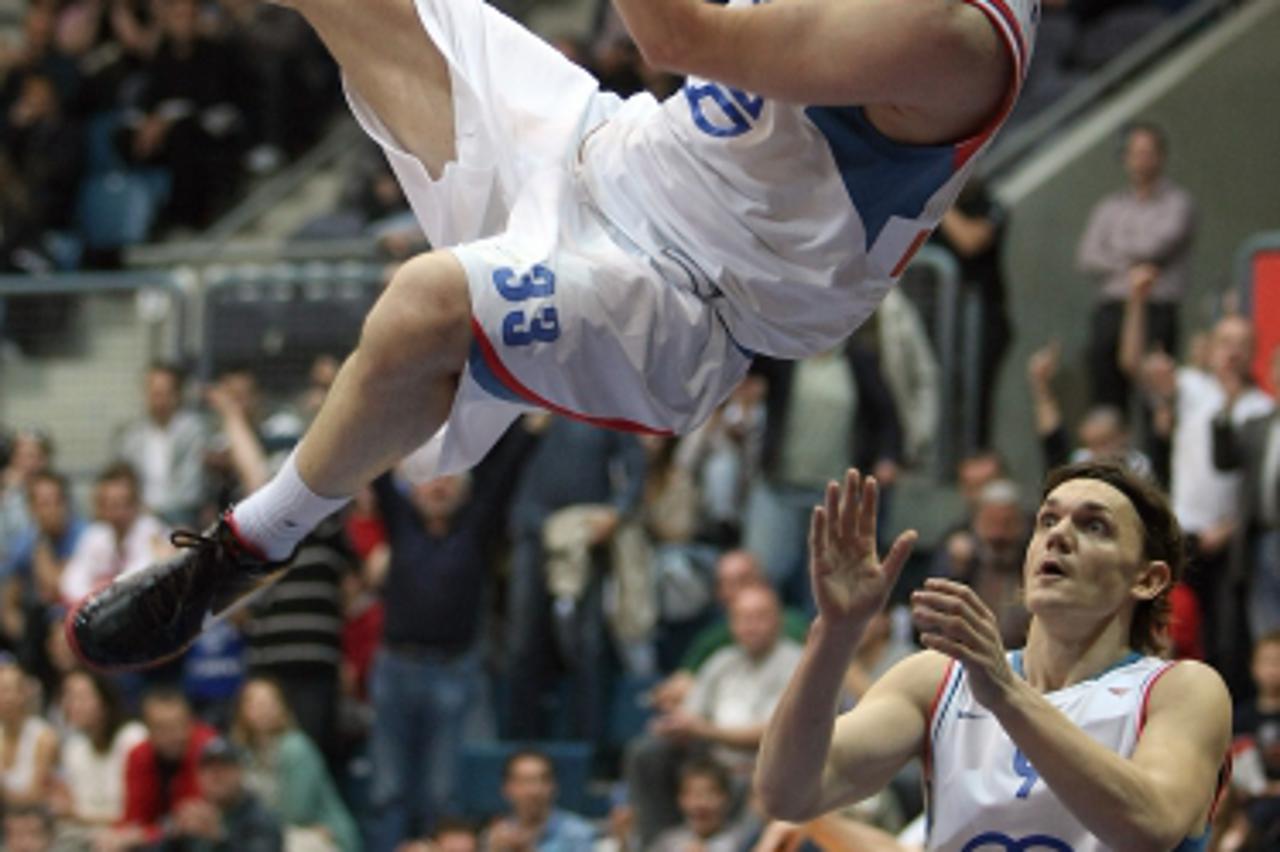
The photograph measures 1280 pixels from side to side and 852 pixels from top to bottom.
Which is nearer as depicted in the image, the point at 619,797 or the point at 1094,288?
the point at 619,797

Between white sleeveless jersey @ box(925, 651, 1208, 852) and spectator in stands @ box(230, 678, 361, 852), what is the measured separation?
5.02 meters

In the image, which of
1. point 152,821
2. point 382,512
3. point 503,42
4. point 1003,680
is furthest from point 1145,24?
point 1003,680

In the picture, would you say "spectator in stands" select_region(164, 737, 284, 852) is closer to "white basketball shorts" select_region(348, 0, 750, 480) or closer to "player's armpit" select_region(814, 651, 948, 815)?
"white basketball shorts" select_region(348, 0, 750, 480)

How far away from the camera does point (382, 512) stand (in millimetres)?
9086

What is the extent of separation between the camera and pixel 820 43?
3.79 m

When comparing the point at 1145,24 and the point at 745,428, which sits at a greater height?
the point at 1145,24

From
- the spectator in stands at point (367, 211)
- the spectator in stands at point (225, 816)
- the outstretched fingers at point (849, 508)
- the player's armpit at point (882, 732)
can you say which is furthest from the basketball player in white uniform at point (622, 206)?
the spectator in stands at point (367, 211)

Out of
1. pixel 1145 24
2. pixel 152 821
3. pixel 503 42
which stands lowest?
pixel 152 821

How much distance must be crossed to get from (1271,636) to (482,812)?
3.07m

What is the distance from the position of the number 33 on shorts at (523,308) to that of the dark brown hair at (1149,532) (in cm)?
93

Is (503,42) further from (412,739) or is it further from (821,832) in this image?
(412,739)

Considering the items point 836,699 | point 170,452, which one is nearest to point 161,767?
point 170,452

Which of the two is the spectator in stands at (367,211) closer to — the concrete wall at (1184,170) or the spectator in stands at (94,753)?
the spectator in stands at (94,753)

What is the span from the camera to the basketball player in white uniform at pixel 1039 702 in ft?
12.2
